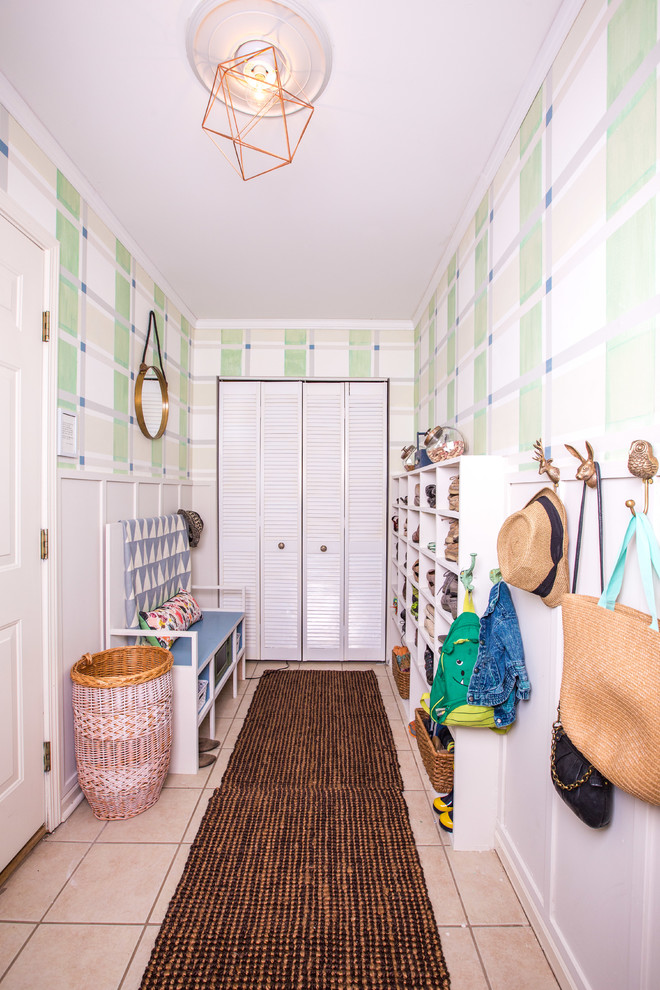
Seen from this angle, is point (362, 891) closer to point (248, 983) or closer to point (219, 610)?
point (248, 983)

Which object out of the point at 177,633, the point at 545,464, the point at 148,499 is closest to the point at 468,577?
the point at 545,464

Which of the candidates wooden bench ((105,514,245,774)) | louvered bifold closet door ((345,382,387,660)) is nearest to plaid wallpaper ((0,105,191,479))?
wooden bench ((105,514,245,774))

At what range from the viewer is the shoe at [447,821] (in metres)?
1.83

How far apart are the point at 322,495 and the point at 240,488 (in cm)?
63

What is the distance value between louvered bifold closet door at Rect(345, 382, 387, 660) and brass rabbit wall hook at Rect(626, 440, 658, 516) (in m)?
2.74

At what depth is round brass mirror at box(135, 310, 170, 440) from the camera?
267 centimetres

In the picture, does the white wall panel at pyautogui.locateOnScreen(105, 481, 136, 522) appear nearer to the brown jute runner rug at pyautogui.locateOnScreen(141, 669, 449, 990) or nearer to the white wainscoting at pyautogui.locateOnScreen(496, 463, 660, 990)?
the brown jute runner rug at pyautogui.locateOnScreen(141, 669, 449, 990)

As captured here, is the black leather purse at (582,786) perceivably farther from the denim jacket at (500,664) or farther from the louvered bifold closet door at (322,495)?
the louvered bifold closet door at (322,495)

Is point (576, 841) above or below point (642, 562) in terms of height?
→ below

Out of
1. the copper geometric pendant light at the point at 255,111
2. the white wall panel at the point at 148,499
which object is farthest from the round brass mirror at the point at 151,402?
the copper geometric pendant light at the point at 255,111

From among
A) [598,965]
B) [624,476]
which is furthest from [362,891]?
[624,476]

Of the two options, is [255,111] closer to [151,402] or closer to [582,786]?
[151,402]

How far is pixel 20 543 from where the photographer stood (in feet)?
5.59

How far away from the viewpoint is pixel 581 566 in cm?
126
